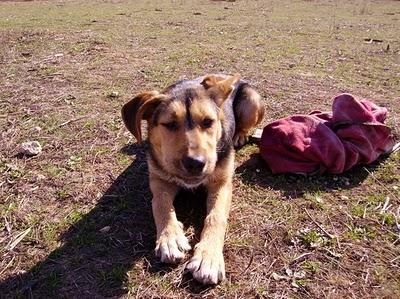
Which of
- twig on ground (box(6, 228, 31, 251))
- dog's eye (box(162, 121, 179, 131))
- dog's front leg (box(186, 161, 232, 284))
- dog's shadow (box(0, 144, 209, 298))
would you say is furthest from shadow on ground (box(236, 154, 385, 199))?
twig on ground (box(6, 228, 31, 251))

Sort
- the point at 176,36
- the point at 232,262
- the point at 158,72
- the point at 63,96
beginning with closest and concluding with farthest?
the point at 232,262 < the point at 63,96 < the point at 158,72 < the point at 176,36

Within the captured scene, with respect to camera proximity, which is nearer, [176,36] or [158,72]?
[158,72]

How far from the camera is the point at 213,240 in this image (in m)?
3.32

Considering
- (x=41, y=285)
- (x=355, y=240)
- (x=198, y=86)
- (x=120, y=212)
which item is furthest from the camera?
(x=198, y=86)

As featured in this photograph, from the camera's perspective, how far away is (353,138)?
15.2 feet

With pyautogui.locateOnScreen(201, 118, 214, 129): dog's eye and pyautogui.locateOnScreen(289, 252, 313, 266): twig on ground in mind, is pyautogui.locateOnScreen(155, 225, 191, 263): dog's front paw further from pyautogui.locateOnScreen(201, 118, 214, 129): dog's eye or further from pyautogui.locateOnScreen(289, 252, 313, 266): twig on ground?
pyautogui.locateOnScreen(201, 118, 214, 129): dog's eye

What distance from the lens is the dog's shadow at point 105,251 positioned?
305cm

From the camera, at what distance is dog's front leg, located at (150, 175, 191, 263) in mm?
3219

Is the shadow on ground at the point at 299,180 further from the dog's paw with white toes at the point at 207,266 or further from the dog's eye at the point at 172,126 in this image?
the dog's paw with white toes at the point at 207,266

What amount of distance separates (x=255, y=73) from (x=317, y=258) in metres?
5.60

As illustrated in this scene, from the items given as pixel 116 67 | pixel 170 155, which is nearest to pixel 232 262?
pixel 170 155

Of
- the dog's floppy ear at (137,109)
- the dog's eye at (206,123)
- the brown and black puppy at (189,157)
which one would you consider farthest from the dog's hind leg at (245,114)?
the dog's floppy ear at (137,109)

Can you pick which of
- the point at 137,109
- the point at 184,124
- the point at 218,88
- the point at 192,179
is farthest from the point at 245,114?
the point at 192,179

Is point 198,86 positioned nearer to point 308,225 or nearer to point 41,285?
point 308,225
